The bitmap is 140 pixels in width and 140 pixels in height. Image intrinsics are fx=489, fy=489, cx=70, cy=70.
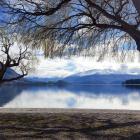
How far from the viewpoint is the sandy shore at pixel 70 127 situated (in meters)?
12.3

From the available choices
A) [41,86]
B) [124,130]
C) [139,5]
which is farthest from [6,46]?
[41,86]

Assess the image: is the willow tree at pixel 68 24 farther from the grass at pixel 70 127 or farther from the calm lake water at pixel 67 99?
the calm lake water at pixel 67 99

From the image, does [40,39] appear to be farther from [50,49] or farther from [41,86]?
[41,86]

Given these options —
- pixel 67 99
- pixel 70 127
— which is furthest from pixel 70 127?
pixel 67 99

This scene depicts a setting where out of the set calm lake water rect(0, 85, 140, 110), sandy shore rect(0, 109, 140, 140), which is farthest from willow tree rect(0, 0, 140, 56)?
calm lake water rect(0, 85, 140, 110)

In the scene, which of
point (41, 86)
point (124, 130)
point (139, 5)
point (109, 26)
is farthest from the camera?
point (41, 86)

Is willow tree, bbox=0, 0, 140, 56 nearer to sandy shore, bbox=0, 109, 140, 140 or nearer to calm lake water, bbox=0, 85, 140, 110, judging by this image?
sandy shore, bbox=0, 109, 140, 140

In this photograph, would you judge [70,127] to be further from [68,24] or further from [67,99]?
[67,99]

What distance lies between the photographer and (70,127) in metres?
13.8

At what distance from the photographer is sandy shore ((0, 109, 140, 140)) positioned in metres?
12.3

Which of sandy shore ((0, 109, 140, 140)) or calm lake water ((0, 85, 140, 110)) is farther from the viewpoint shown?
calm lake water ((0, 85, 140, 110))

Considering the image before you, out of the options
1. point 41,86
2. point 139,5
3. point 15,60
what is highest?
point 139,5

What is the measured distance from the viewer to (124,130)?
1334 centimetres

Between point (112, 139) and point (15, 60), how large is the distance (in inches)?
383
